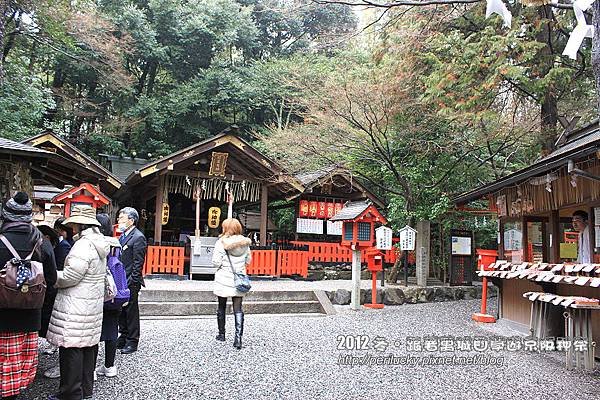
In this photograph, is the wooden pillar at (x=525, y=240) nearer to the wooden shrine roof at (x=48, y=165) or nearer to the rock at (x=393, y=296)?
the rock at (x=393, y=296)

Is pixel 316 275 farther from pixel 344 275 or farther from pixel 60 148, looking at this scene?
pixel 60 148

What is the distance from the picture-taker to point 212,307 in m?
9.08

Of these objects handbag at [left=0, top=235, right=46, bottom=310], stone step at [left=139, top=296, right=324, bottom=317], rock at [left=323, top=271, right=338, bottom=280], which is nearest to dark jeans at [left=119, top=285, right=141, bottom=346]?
handbag at [left=0, top=235, right=46, bottom=310]

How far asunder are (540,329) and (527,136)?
19.5ft

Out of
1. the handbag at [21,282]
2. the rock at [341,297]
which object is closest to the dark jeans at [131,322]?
the handbag at [21,282]

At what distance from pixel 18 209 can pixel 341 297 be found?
802 centimetres

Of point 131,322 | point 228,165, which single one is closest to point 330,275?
point 228,165

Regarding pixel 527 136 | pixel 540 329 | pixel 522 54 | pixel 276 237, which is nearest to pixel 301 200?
pixel 276 237

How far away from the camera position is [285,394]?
14.7 ft

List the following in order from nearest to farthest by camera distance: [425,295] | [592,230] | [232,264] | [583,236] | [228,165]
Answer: [232,264] < [592,230] < [583,236] < [425,295] < [228,165]

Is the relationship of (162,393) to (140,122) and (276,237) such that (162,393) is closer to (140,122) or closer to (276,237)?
(276,237)

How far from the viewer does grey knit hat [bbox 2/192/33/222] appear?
3537 millimetres

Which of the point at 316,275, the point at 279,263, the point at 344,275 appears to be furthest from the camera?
the point at 344,275

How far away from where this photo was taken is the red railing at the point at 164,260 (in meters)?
12.0
